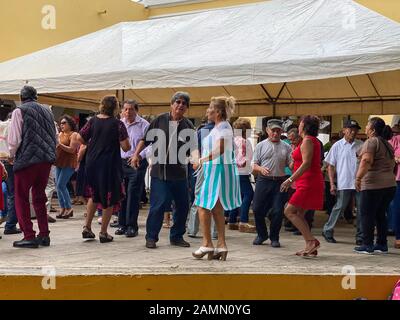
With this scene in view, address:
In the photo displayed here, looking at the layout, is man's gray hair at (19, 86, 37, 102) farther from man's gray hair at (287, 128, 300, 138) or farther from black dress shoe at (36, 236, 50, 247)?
man's gray hair at (287, 128, 300, 138)

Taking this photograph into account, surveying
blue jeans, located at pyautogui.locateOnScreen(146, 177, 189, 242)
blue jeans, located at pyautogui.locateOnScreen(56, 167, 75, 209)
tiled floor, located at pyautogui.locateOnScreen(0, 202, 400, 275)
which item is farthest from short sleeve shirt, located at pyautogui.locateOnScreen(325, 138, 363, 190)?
blue jeans, located at pyautogui.locateOnScreen(56, 167, 75, 209)

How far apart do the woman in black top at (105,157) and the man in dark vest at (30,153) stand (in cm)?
49

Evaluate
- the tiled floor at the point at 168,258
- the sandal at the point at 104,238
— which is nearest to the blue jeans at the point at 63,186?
the tiled floor at the point at 168,258

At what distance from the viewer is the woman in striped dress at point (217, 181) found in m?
5.89

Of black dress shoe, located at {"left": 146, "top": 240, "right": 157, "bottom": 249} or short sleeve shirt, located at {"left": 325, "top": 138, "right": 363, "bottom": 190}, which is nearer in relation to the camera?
black dress shoe, located at {"left": 146, "top": 240, "right": 157, "bottom": 249}

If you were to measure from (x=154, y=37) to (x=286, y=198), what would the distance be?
4.18 m

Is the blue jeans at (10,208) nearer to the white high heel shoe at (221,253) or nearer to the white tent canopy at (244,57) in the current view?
the white tent canopy at (244,57)

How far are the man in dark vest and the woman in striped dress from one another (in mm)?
1761

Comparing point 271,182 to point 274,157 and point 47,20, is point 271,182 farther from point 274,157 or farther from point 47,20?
point 47,20

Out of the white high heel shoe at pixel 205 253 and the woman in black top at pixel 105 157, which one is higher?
the woman in black top at pixel 105 157

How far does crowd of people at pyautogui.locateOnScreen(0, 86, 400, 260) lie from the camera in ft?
19.7

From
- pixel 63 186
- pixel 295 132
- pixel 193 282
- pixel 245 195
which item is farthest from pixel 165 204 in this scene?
pixel 63 186
